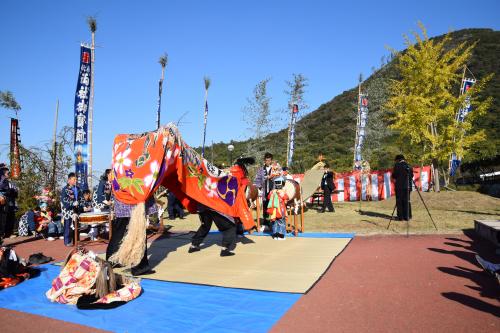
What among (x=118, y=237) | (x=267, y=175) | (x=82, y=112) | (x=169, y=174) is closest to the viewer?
(x=118, y=237)

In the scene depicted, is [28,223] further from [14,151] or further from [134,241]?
[134,241]

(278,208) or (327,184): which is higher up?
(327,184)

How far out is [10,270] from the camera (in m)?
5.30

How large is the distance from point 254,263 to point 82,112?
9.17 metres

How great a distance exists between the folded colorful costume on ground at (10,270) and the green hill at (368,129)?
7.26m

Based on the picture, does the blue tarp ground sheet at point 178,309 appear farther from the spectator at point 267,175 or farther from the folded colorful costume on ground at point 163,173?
the spectator at point 267,175

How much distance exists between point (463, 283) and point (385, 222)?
18.3 feet

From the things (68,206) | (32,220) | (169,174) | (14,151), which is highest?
(14,151)

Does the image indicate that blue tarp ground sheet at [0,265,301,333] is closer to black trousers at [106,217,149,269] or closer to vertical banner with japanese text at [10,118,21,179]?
black trousers at [106,217,149,269]

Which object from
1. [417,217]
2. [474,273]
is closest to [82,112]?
[417,217]

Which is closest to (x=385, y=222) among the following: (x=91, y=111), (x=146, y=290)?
(x=146, y=290)

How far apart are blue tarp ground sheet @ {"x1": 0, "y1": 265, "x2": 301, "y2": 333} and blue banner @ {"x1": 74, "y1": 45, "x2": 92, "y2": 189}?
26.1 ft

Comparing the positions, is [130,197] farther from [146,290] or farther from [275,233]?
[275,233]

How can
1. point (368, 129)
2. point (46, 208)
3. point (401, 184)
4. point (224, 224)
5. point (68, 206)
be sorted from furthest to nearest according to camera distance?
point (368, 129)
point (46, 208)
point (401, 184)
point (68, 206)
point (224, 224)
